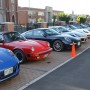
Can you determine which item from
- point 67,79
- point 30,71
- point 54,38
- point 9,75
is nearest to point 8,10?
point 54,38

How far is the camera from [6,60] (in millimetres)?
6559

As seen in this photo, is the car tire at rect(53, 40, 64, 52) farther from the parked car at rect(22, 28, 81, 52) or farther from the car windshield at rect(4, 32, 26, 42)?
the car windshield at rect(4, 32, 26, 42)

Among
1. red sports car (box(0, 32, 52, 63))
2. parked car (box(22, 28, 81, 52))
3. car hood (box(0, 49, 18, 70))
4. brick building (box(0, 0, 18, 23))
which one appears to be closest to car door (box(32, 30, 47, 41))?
parked car (box(22, 28, 81, 52))

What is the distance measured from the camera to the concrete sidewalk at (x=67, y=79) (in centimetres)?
629

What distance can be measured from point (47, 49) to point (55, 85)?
3613 mm

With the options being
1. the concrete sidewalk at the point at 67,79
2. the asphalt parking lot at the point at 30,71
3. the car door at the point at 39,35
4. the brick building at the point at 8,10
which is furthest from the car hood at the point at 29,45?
the brick building at the point at 8,10

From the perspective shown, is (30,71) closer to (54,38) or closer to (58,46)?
(58,46)

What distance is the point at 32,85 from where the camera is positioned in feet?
21.3

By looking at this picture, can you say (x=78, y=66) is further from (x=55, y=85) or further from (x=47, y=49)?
(x=55, y=85)

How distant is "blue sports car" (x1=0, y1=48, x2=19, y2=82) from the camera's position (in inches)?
246

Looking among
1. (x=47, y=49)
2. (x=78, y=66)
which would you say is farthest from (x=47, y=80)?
(x=47, y=49)

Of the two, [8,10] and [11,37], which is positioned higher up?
[8,10]

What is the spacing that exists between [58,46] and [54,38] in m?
0.49

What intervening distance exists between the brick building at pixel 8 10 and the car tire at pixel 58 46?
146ft
